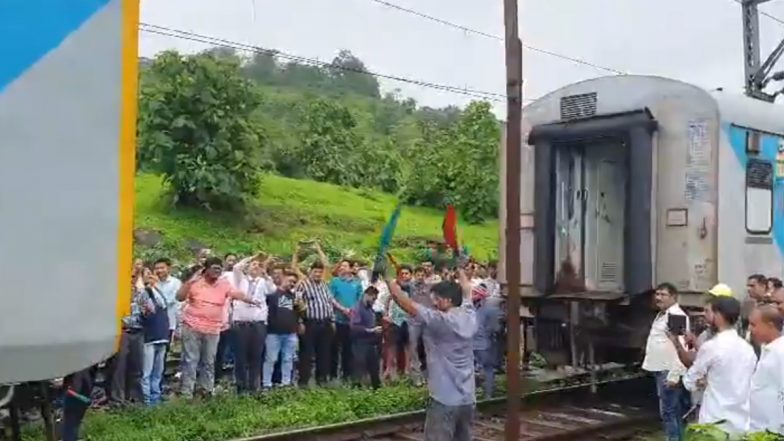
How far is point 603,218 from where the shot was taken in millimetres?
11484

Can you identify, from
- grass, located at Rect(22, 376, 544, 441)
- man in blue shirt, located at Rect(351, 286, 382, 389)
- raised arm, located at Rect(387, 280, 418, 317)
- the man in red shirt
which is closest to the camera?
raised arm, located at Rect(387, 280, 418, 317)

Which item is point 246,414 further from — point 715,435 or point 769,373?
point 715,435

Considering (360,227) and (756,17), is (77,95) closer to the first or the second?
(756,17)

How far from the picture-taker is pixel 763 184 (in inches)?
426

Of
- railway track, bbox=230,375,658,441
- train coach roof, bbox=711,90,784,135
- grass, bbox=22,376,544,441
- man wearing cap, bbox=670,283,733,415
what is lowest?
railway track, bbox=230,375,658,441

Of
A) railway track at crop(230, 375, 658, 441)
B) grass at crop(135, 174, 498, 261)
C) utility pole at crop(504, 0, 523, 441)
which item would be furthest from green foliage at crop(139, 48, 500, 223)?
utility pole at crop(504, 0, 523, 441)

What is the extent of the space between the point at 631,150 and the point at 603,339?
218 cm

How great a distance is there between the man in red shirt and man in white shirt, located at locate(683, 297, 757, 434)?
5768 millimetres

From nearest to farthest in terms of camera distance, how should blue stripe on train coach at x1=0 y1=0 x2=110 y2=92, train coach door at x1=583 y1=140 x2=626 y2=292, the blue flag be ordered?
1. blue stripe on train coach at x1=0 y1=0 x2=110 y2=92
2. the blue flag
3. train coach door at x1=583 y1=140 x2=626 y2=292

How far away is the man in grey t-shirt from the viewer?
20.9ft

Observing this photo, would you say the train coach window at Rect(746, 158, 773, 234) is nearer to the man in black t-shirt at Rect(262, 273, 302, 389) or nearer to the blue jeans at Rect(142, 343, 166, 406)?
the man in black t-shirt at Rect(262, 273, 302, 389)

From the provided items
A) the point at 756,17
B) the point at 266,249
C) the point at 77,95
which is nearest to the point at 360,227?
the point at 266,249

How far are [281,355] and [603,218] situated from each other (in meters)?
4.07

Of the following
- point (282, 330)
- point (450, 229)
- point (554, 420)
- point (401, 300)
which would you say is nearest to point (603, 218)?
point (554, 420)
